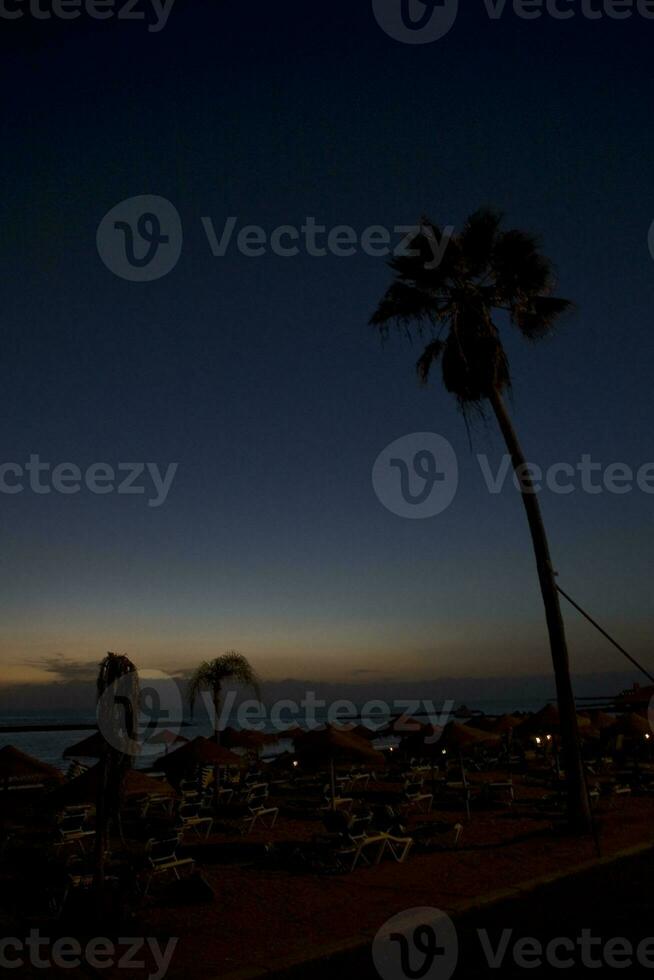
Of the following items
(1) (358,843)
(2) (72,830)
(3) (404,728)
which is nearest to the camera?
(1) (358,843)

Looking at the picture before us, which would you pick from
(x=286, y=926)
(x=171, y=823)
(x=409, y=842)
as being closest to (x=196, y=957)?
(x=286, y=926)

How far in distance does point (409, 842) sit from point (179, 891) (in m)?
4.53

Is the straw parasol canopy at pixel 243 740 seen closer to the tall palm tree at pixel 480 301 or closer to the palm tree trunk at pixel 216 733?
the palm tree trunk at pixel 216 733

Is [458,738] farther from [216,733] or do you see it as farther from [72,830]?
[216,733]

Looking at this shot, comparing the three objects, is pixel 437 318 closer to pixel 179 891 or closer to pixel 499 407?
pixel 499 407

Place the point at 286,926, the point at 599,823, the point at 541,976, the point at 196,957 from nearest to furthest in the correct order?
the point at 541,976
the point at 196,957
the point at 286,926
the point at 599,823

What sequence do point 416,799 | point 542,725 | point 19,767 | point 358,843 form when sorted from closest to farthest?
1. point 358,843
2. point 19,767
3. point 416,799
4. point 542,725

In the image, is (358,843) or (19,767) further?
(19,767)

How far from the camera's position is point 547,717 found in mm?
20812

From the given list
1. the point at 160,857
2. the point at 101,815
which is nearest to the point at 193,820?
the point at 160,857

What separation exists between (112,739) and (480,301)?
488 inches

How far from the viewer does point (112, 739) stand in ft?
27.3

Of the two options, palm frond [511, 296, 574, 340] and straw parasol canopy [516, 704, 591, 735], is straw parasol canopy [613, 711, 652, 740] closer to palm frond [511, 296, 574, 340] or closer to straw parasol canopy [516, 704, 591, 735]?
straw parasol canopy [516, 704, 591, 735]

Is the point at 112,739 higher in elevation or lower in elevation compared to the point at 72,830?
higher
